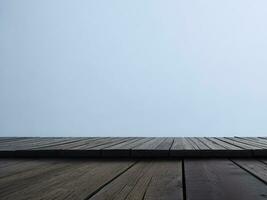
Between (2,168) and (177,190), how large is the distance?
1.00m

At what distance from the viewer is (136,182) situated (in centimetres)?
123

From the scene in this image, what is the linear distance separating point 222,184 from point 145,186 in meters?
0.27

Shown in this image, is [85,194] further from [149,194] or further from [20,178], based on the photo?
[20,178]

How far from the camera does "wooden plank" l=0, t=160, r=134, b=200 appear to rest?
106 cm

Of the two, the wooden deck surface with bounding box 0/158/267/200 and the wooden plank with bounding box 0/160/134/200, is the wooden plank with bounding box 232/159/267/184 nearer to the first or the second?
the wooden deck surface with bounding box 0/158/267/200

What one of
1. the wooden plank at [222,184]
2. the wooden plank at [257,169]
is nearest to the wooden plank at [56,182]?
the wooden plank at [222,184]

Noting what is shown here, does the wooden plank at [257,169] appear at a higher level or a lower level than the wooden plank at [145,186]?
higher

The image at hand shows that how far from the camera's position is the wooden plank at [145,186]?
101 cm

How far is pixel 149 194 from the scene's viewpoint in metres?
1.03

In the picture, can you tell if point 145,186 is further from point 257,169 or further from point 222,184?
point 257,169

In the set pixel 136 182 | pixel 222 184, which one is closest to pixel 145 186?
pixel 136 182

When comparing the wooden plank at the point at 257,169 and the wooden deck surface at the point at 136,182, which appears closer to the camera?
the wooden deck surface at the point at 136,182

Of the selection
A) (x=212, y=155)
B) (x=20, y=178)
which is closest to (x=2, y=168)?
(x=20, y=178)

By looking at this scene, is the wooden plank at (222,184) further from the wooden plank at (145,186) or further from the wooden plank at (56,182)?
the wooden plank at (56,182)
